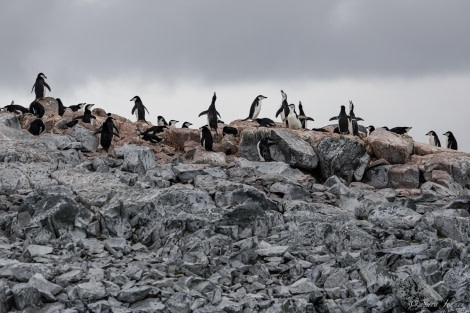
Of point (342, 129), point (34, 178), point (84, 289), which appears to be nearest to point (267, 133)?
point (342, 129)

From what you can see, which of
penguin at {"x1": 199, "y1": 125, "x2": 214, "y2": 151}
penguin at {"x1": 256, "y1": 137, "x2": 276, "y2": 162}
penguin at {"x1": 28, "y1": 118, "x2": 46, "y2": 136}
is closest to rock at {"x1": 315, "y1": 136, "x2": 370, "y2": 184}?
penguin at {"x1": 256, "y1": 137, "x2": 276, "y2": 162}

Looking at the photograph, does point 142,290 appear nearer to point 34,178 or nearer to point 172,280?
point 172,280

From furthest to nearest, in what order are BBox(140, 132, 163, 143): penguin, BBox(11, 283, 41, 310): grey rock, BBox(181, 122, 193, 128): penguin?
BBox(181, 122, 193, 128): penguin → BBox(140, 132, 163, 143): penguin → BBox(11, 283, 41, 310): grey rock

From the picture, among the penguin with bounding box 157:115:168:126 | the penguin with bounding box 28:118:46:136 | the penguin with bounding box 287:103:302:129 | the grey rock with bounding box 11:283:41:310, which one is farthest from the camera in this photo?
the penguin with bounding box 157:115:168:126

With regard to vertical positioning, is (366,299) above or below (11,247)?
below

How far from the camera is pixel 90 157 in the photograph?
1888 centimetres

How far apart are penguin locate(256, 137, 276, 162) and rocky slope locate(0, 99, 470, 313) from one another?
0.61 feet

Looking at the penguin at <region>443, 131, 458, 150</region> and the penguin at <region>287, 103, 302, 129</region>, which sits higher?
the penguin at <region>287, 103, 302, 129</region>

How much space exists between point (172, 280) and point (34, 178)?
641cm

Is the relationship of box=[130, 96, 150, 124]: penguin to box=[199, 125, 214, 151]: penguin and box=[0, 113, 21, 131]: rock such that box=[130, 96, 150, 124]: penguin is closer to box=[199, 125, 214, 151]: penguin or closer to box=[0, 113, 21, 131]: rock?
box=[0, 113, 21, 131]: rock

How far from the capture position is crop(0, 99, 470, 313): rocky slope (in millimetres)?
10625

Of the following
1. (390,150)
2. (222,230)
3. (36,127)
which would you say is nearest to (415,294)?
(222,230)

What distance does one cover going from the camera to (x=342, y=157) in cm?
2009

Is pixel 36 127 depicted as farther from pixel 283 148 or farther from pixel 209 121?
pixel 283 148
